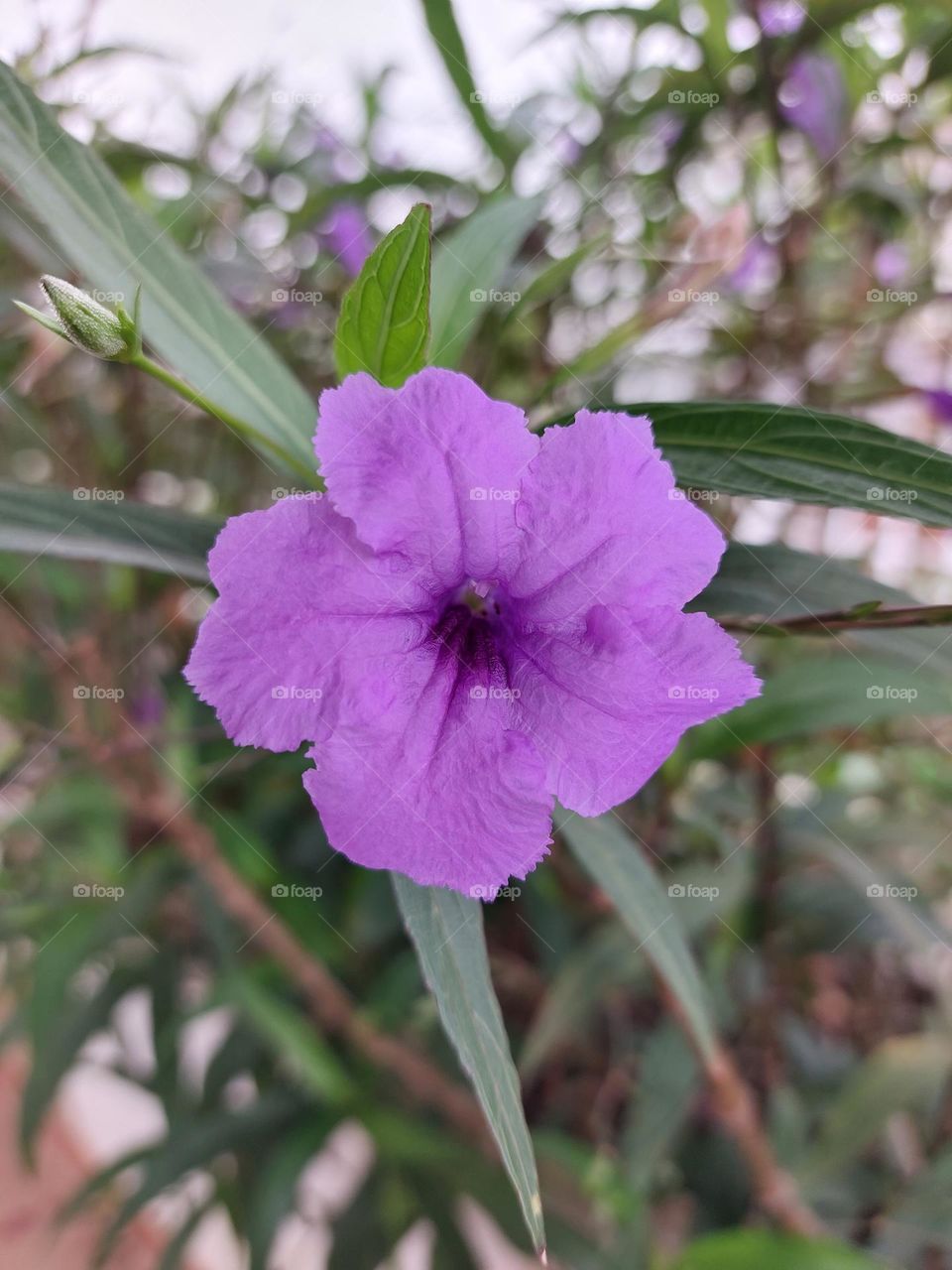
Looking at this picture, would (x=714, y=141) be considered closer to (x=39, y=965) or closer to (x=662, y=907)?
(x=662, y=907)

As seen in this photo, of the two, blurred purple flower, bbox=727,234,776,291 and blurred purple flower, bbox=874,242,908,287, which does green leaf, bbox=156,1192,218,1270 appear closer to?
blurred purple flower, bbox=727,234,776,291

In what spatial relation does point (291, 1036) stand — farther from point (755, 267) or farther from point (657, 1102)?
point (755, 267)

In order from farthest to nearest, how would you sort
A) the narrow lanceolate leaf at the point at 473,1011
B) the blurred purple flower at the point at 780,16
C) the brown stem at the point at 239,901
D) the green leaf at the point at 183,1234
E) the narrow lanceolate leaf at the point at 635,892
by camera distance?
the green leaf at the point at 183,1234, the brown stem at the point at 239,901, the blurred purple flower at the point at 780,16, the narrow lanceolate leaf at the point at 635,892, the narrow lanceolate leaf at the point at 473,1011

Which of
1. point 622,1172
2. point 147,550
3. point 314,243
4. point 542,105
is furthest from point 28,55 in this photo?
point 622,1172

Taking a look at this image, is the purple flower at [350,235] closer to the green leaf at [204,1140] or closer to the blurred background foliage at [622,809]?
the blurred background foliage at [622,809]

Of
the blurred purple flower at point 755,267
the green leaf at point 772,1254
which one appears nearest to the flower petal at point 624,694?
the green leaf at point 772,1254

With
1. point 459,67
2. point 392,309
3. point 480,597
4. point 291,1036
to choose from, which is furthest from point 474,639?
point 291,1036
